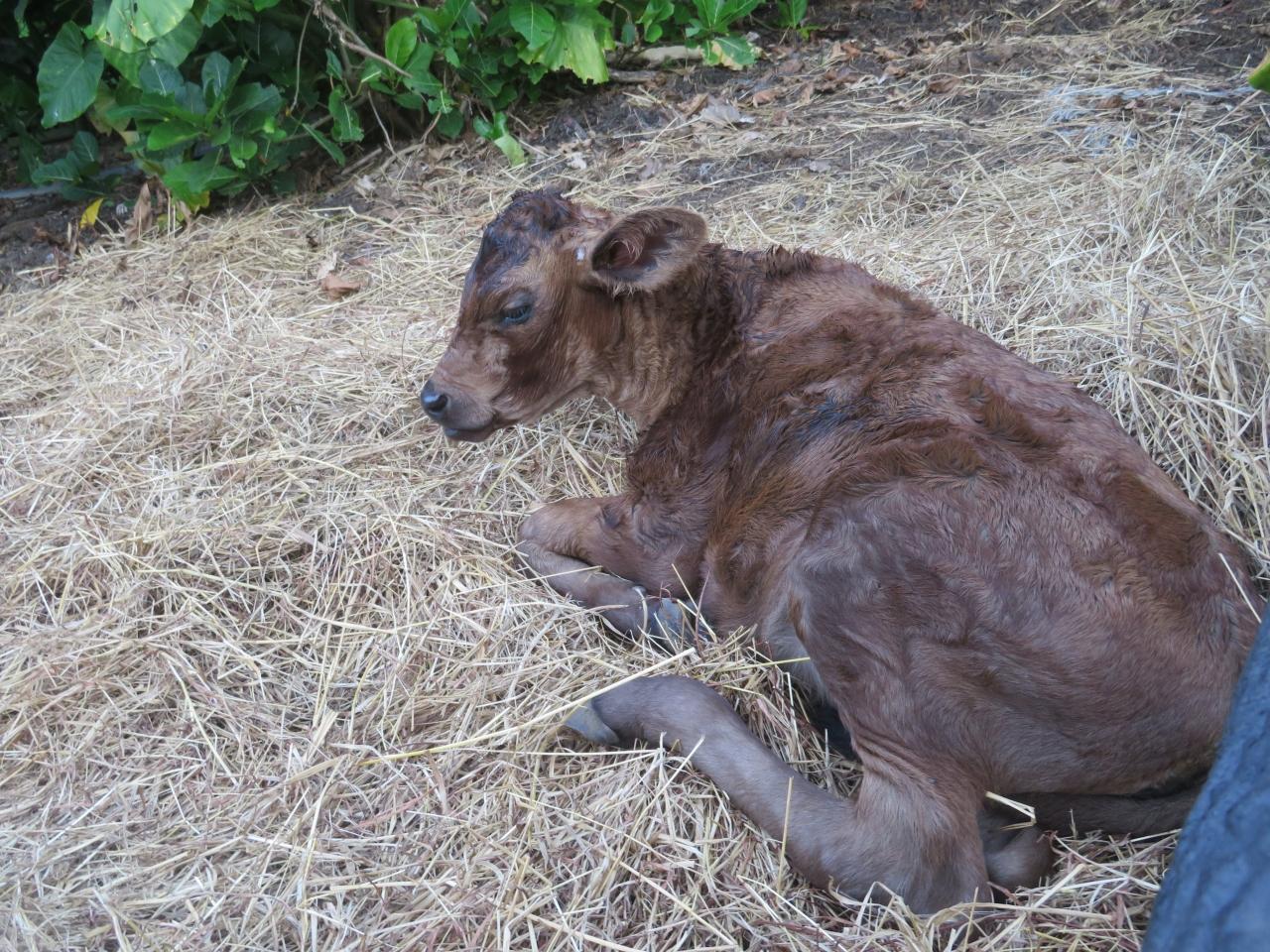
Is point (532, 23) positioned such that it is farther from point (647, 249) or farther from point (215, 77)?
point (647, 249)

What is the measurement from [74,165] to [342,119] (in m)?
1.92

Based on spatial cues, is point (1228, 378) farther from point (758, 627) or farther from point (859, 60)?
point (859, 60)

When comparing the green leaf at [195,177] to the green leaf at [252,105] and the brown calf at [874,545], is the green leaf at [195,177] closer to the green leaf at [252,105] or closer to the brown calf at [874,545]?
the green leaf at [252,105]

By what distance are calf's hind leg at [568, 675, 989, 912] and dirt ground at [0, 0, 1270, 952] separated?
0.08m

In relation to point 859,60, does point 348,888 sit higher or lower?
lower

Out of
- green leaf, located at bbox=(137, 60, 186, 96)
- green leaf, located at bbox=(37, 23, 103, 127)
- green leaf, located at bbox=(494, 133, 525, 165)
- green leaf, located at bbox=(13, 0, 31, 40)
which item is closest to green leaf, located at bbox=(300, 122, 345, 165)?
green leaf, located at bbox=(137, 60, 186, 96)

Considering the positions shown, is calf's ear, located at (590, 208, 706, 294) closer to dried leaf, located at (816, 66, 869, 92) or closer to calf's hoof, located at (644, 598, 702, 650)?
calf's hoof, located at (644, 598, 702, 650)

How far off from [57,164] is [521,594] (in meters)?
5.22

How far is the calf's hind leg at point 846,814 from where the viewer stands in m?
2.59

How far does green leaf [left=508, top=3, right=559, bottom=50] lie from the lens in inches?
244

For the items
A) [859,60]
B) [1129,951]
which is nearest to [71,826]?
[1129,951]

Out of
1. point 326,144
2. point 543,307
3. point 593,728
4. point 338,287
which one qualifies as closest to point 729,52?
point 326,144

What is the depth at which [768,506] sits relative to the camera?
3.22m

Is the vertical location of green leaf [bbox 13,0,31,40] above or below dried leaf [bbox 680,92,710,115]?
above
